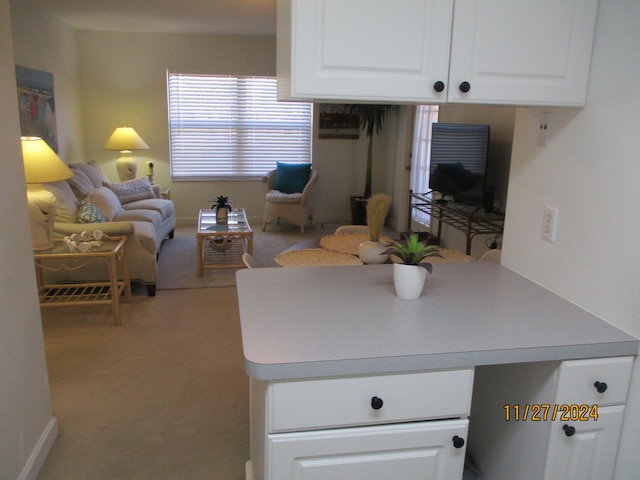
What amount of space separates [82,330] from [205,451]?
176 centimetres

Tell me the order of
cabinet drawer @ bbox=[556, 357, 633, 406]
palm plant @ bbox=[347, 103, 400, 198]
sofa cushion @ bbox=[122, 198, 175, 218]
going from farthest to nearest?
palm plant @ bbox=[347, 103, 400, 198]
sofa cushion @ bbox=[122, 198, 175, 218]
cabinet drawer @ bbox=[556, 357, 633, 406]

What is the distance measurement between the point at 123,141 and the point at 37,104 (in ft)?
4.74

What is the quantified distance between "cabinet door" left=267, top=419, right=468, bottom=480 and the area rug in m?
3.37

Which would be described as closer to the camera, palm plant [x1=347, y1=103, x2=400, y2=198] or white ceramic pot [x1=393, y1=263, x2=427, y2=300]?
white ceramic pot [x1=393, y1=263, x2=427, y2=300]

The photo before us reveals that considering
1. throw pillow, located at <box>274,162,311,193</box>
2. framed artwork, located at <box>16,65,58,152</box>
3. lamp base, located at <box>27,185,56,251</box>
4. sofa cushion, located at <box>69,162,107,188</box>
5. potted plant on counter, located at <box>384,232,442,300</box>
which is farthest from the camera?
throw pillow, located at <box>274,162,311,193</box>

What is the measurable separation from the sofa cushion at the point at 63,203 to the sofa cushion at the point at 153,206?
1.08m

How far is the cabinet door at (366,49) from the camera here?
4.73ft

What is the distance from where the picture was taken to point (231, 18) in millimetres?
5664

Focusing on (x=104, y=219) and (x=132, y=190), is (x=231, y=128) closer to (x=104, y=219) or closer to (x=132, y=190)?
(x=132, y=190)

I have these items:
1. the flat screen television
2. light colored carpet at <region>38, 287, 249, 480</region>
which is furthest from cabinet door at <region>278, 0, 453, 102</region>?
the flat screen television

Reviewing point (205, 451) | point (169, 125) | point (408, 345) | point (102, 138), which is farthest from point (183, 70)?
point (408, 345)

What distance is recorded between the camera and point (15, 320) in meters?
2.06

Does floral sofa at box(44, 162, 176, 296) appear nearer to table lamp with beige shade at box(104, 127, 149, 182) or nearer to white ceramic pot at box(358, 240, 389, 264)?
table lamp with beige shade at box(104, 127, 149, 182)

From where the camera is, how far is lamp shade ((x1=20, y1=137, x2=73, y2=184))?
3.25 meters
